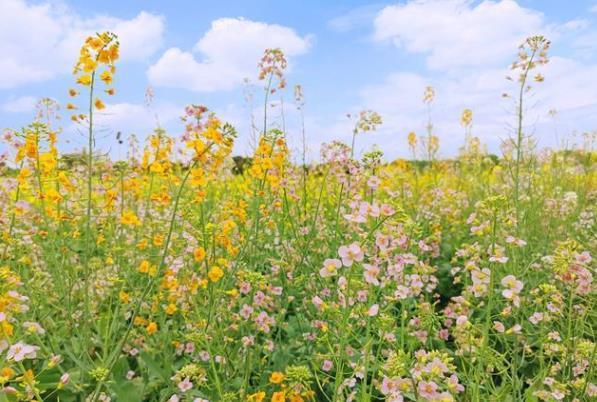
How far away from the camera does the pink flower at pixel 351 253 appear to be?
5.67 feet

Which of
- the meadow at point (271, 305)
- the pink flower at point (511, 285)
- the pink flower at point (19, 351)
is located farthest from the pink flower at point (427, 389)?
the pink flower at point (19, 351)

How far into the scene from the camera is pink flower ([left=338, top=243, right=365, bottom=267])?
1.73m

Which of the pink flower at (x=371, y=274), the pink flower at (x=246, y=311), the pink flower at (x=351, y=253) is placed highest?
the pink flower at (x=351, y=253)

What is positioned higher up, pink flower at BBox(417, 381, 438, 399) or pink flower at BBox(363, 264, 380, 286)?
pink flower at BBox(363, 264, 380, 286)

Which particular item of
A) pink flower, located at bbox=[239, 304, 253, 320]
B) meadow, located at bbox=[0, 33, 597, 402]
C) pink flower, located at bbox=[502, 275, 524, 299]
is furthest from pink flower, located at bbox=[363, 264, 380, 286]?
pink flower, located at bbox=[239, 304, 253, 320]

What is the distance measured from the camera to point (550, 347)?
2.46 m

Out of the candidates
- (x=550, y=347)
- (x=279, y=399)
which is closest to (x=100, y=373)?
(x=279, y=399)


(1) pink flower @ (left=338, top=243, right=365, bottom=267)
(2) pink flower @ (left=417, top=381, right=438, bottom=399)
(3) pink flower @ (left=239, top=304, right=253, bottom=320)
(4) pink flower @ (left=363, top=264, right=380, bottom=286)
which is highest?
(1) pink flower @ (left=338, top=243, right=365, bottom=267)

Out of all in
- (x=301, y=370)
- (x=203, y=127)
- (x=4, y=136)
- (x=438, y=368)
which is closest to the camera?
(x=438, y=368)

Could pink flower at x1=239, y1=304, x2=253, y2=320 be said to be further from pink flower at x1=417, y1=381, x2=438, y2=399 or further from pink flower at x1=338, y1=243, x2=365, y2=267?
pink flower at x1=417, y1=381, x2=438, y2=399

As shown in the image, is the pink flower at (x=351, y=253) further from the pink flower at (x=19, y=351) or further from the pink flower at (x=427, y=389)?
the pink flower at (x=19, y=351)

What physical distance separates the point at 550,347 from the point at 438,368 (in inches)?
44.3

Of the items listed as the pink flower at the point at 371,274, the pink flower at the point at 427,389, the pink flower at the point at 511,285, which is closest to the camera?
the pink flower at the point at 427,389

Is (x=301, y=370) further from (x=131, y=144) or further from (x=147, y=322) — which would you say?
(x=131, y=144)
